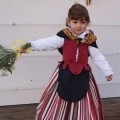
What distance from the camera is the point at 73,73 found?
8.63ft

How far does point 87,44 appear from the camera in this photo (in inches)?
106

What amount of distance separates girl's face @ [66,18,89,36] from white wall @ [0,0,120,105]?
1064 millimetres

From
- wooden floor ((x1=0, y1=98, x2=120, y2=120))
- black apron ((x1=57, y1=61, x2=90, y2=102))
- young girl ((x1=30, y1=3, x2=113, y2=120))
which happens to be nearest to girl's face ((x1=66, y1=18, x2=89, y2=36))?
young girl ((x1=30, y1=3, x2=113, y2=120))

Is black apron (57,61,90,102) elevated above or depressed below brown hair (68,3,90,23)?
below

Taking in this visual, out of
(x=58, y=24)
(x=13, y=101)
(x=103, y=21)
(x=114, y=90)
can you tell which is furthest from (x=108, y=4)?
(x=13, y=101)

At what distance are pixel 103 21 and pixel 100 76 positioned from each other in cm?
70

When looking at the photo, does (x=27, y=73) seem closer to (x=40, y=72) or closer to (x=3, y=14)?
(x=40, y=72)

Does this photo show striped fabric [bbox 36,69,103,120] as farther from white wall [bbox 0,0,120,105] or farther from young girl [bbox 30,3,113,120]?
white wall [bbox 0,0,120,105]

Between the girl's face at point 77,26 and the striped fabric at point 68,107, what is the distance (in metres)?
0.40

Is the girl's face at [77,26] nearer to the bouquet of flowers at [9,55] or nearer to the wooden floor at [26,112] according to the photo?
the bouquet of flowers at [9,55]

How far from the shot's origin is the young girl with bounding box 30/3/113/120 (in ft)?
8.64

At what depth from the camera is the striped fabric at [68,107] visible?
2.66 m

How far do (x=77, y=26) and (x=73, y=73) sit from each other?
1.27 feet

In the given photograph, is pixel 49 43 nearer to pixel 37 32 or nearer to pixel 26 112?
pixel 37 32
